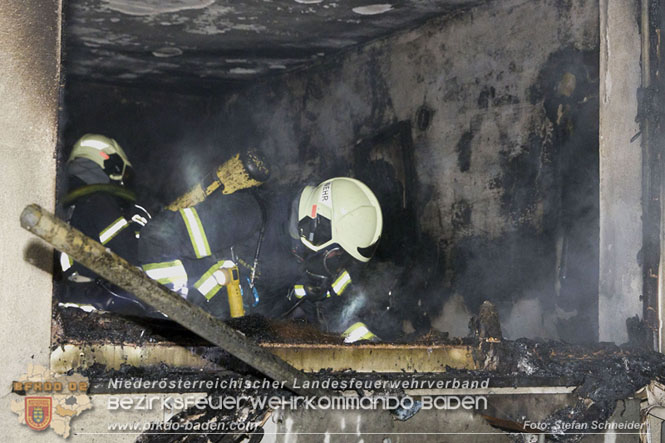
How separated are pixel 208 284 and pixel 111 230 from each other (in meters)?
0.75

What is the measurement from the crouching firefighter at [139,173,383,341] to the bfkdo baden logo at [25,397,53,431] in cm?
162

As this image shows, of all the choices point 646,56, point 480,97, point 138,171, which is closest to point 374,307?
point 480,97

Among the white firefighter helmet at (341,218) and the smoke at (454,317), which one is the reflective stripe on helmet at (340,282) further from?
the smoke at (454,317)

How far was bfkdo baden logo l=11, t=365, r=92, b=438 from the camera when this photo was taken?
8.37ft

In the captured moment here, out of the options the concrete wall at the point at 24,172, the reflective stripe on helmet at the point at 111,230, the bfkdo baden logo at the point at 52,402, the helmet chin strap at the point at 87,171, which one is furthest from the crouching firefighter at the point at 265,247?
the bfkdo baden logo at the point at 52,402

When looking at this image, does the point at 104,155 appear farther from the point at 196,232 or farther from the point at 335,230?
the point at 335,230

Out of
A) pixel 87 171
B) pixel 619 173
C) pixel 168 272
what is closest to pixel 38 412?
pixel 168 272

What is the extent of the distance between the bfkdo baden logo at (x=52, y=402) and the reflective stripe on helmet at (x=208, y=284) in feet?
5.76

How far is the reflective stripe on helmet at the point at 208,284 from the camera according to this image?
170 inches

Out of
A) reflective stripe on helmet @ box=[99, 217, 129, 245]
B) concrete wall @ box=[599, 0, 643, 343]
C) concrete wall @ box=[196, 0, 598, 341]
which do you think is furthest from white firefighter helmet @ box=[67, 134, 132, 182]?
concrete wall @ box=[599, 0, 643, 343]

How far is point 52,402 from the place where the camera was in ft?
8.45

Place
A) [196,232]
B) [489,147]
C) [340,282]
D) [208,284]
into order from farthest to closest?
[489,147]
[340,282]
[208,284]
[196,232]

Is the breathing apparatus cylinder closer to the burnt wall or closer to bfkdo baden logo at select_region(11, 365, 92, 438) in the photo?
bfkdo baden logo at select_region(11, 365, 92, 438)

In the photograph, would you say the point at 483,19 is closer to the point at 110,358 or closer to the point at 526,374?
the point at 526,374
